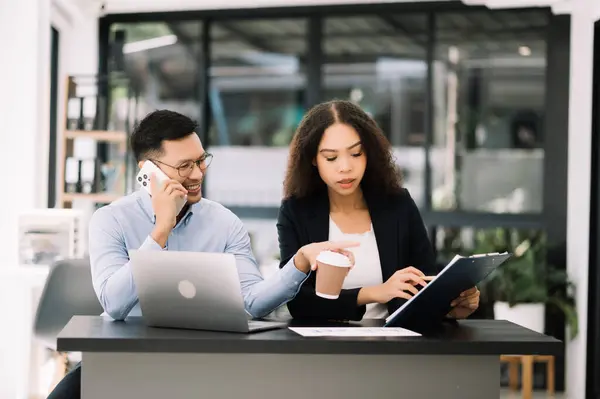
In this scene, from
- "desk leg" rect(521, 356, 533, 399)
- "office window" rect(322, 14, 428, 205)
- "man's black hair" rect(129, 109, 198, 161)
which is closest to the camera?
"man's black hair" rect(129, 109, 198, 161)

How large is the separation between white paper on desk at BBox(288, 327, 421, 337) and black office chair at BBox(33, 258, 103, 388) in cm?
177

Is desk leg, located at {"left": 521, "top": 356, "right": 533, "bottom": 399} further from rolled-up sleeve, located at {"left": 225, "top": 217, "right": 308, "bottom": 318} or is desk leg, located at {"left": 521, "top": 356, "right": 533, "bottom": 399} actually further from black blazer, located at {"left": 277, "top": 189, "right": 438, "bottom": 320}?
rolled-up sleeve, located at {"left": 225, "top": 217, "right": 308, "bottom": 318}

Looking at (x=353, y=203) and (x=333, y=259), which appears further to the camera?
(x=353, y=203)

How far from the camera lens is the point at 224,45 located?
7.24 meters

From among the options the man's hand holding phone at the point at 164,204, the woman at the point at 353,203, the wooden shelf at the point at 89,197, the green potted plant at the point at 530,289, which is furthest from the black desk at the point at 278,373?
the green potted plant at the point at 530,289

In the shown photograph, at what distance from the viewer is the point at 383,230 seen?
9.29 feet

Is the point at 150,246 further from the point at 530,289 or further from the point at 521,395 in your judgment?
the point at 521,395

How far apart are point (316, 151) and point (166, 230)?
0.63 meters

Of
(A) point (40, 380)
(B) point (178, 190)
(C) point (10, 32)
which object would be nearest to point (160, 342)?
(B) point (178, 190)

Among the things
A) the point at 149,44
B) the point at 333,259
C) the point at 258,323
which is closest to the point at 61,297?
the point at 258,323

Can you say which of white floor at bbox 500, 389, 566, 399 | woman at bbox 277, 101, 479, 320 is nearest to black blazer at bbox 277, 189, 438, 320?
woman at bbox 277, 101, 479, 320

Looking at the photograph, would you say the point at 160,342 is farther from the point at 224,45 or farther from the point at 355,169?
the point at 224,45

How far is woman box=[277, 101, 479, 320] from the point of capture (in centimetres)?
271

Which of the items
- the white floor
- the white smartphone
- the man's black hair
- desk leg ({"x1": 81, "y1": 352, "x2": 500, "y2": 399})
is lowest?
→ the white floor
